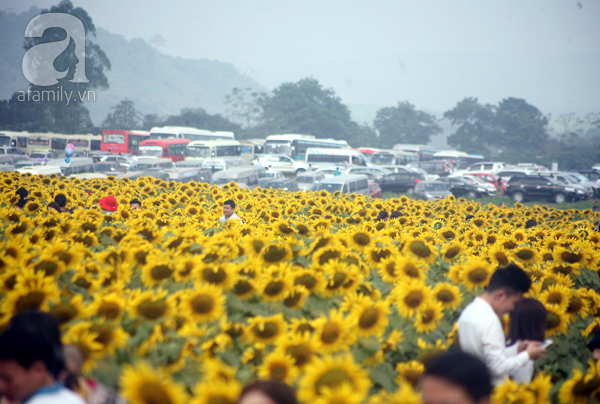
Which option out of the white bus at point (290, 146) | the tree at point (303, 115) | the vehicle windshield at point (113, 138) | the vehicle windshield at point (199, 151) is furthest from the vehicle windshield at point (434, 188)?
the tree at point (303, 115)

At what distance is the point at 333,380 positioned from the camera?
7.25 ft

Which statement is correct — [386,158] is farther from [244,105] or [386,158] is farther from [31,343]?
[244,105]

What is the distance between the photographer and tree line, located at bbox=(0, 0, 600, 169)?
71.5 meters

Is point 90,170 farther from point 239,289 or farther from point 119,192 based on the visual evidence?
point 239,289

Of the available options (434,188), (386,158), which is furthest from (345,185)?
(386,158)

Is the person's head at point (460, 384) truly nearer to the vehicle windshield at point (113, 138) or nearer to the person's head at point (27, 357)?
the person's head at point (27, 357)

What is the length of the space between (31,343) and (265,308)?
138cm

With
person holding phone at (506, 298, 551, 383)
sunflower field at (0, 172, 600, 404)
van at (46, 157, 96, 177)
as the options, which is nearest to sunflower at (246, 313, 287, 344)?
sunflower field at (0, 172, 600, 404)

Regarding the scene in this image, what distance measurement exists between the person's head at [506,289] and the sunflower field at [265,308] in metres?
0.30

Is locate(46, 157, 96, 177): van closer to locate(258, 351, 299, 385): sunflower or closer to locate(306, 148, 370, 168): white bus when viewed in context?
locate(306, 148, 370, 168): white bus

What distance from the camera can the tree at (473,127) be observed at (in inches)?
3503

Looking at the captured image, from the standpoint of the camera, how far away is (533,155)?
78000mm

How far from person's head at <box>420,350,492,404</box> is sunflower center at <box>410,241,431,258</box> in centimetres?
213

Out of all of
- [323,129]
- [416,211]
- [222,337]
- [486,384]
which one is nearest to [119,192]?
[416,211]
